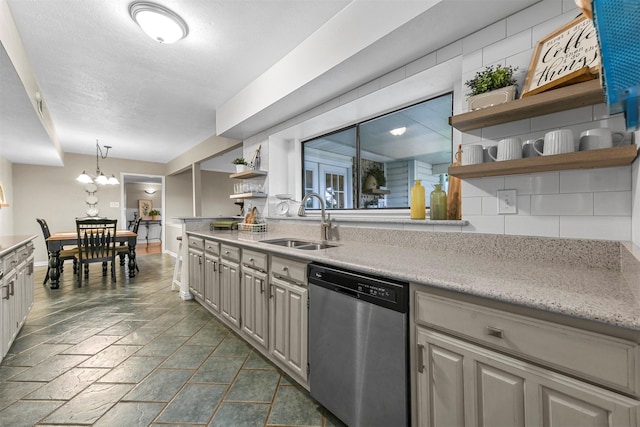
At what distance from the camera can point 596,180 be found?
1196 mm

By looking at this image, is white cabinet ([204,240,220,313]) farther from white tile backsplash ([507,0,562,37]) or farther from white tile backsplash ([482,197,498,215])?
white tile backsplash ([507,0,562,37])

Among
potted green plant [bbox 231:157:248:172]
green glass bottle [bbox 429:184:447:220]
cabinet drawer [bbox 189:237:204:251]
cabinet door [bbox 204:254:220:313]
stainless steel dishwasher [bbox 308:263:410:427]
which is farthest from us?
potted green plant [bbox 231:157:248:172]

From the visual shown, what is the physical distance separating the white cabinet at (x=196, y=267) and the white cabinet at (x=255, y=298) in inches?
39.3

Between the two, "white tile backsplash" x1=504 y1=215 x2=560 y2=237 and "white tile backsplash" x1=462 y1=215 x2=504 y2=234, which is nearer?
"white tile backsplash" x1=504 y1=215 x2=560 y2=237

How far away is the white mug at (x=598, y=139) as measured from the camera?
1074 mm

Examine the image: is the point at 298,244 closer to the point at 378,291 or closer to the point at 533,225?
the point at 378,291

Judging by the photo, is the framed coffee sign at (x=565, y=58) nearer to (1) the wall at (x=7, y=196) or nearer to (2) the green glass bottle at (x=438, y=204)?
(2) the green glass bottle at (x=438, y=204)

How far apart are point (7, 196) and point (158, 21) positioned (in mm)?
5783

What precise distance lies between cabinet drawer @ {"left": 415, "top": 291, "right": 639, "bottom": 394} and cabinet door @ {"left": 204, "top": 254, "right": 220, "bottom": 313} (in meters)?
2.10

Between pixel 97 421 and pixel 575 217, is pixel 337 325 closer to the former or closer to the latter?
pixel 575 217

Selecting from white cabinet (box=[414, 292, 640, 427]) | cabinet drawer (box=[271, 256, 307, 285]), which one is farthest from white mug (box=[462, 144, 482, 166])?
cabinet drawer (box=[271, 256, 307, 285])

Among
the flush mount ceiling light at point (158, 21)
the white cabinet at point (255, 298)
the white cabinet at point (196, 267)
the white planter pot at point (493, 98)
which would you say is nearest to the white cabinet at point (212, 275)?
the white cabinet at point (196, 267)

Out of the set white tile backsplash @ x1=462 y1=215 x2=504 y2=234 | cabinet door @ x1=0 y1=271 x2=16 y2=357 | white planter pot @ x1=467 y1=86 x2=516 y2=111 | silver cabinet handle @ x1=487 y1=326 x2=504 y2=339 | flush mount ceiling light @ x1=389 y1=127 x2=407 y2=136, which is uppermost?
flush mount ceiling light @ x1=389 y1=127 x2=407 y2=136

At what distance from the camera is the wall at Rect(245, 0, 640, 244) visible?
1159mm
